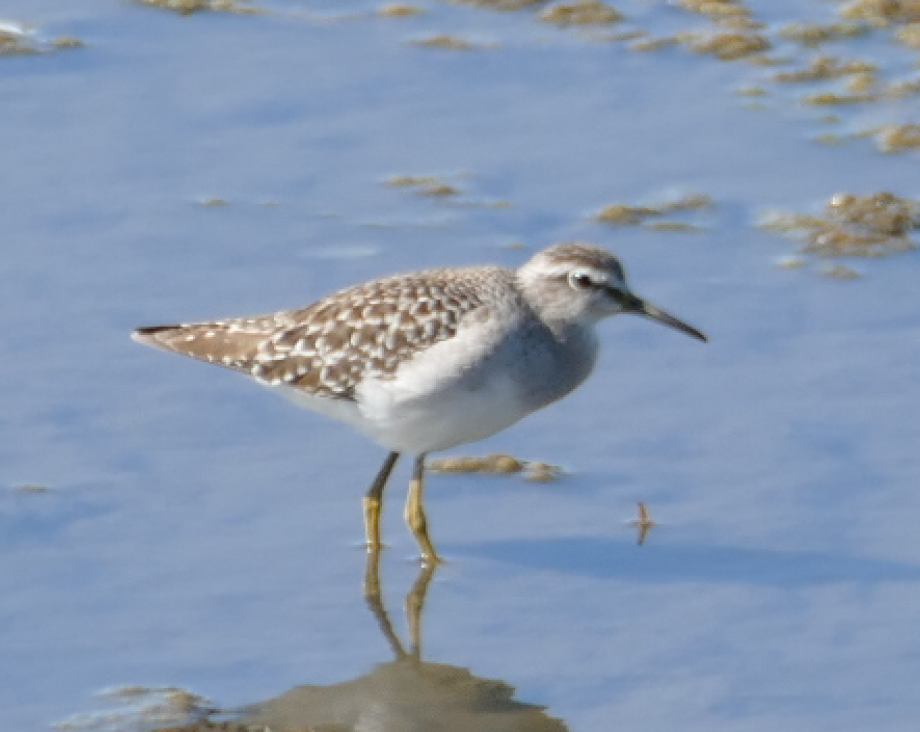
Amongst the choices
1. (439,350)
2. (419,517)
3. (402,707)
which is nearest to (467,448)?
(419,517)

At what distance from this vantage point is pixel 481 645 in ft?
25.5

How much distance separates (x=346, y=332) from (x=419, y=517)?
745 millimetres

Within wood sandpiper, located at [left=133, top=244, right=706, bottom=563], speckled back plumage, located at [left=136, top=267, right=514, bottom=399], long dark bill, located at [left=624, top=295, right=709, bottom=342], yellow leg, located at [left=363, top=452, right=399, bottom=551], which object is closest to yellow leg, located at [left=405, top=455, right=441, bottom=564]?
wood sandpiper, located at [left=133, top=244, right=706, bottom=563]

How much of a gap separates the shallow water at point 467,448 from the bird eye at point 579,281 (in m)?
0.77

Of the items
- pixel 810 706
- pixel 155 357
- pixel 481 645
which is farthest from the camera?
pixel 155 357

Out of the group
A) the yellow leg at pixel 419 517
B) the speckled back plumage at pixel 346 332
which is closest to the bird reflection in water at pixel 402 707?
the yellow leg at pixel 419 517

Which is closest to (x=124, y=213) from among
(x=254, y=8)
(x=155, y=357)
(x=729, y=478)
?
(x=155, y=357)

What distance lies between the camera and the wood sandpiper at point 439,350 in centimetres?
821

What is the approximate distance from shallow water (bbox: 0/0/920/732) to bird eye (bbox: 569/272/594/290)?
0.77 meters

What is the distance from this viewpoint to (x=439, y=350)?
823cm

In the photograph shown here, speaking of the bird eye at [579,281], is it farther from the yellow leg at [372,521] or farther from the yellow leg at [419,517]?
the yellow leg at [372,521]

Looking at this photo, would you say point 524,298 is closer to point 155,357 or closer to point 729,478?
point 729,478

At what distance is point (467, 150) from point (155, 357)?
2337 millimetres

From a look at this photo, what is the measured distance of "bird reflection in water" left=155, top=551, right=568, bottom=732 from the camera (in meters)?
7.31
